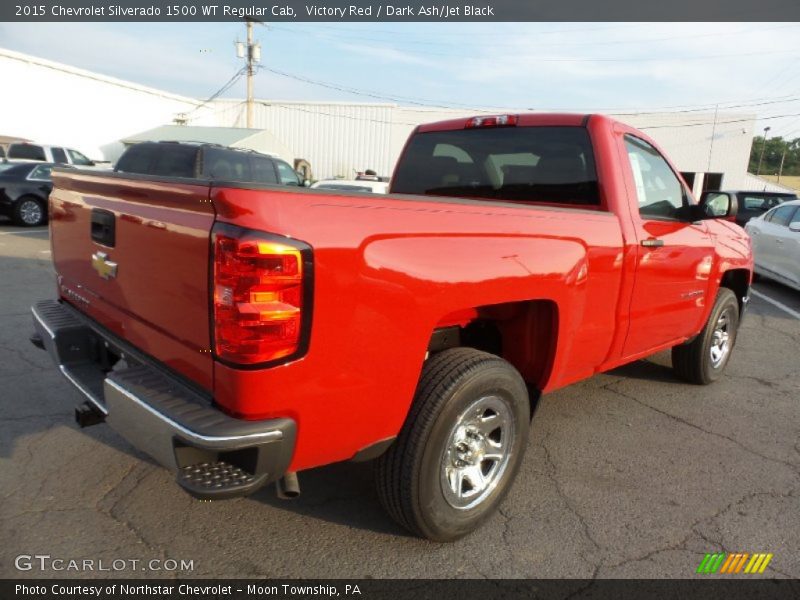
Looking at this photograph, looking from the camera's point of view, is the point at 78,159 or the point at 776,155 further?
the point at 776,155

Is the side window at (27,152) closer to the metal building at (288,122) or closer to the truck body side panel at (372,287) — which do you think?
the metal building at (288,122)

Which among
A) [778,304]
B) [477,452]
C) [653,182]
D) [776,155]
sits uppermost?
[776,155]

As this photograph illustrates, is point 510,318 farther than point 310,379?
Yes

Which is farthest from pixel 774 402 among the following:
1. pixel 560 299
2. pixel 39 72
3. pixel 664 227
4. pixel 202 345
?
pixel 39 72

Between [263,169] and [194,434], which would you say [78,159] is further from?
[194,434]

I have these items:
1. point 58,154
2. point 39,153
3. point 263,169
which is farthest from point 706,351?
point 39,153

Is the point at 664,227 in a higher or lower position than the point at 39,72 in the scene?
lower

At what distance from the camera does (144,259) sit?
6.89 feet

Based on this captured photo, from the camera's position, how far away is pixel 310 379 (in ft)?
5.92

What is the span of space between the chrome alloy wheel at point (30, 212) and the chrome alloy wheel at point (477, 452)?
533 inches

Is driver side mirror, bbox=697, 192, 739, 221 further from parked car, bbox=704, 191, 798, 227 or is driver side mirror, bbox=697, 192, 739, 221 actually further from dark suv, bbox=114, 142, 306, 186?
parked car, bbox=704, 191, 798, 227

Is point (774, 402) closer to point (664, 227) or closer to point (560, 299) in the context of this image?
point (664, 227)

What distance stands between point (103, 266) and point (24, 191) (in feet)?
40.9
